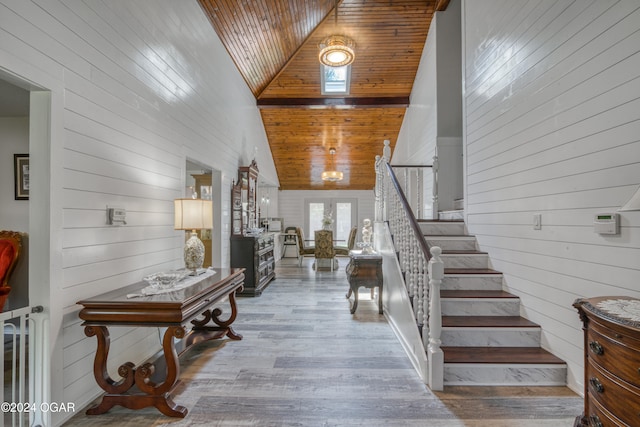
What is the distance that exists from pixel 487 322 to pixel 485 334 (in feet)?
0.41

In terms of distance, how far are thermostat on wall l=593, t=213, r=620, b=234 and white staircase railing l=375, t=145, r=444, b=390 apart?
0.96m

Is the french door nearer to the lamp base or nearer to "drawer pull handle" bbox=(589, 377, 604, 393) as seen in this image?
the lamp base

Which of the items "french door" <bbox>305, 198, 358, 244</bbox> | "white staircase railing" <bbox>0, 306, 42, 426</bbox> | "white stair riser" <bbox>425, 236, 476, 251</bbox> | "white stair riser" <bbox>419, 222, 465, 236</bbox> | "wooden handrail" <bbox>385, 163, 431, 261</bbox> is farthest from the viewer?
"french door" <bbox>305, 198, 358, 244</bbox>

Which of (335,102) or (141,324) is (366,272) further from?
(335,102)

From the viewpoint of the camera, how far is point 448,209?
485 cm

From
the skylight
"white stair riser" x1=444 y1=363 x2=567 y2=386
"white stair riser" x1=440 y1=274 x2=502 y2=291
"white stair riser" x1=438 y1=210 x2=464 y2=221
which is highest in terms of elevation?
the skylight

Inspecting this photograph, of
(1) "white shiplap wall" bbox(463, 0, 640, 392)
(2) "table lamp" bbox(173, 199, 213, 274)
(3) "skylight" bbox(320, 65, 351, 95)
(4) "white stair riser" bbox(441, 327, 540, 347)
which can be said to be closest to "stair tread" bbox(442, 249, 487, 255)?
(1) "white shiplap wall" bbox(463, 0, 640, 392)

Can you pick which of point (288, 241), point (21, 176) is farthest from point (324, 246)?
point (21, 176)

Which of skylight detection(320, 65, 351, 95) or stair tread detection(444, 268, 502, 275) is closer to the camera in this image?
stair tread detection(444, 268, 502, 275)

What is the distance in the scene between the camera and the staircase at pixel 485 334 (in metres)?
2.27

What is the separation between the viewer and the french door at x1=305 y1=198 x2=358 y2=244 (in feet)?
33.3

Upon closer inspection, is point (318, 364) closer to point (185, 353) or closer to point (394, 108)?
point (185, 353)

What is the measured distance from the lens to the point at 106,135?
7.20 feet

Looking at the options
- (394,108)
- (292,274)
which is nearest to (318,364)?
(292,274)
